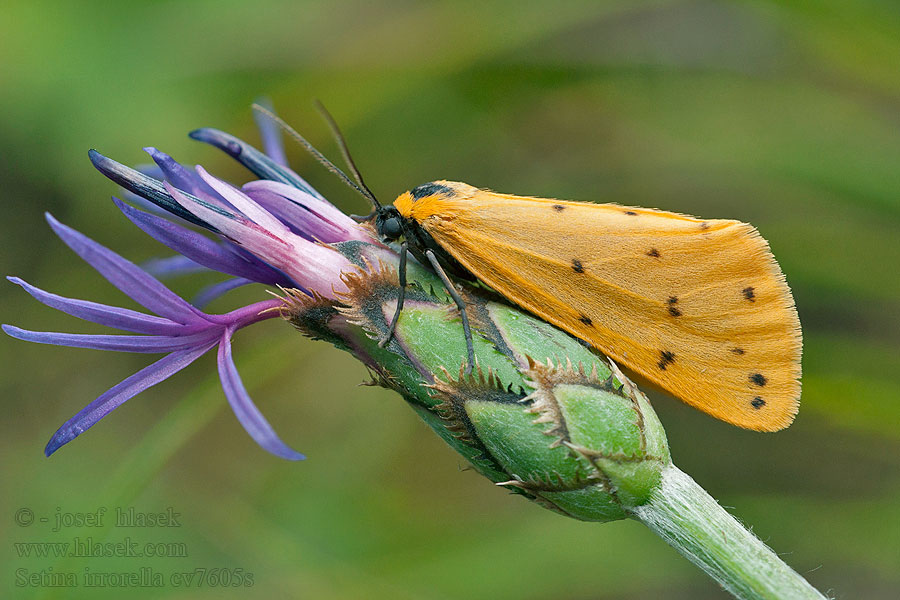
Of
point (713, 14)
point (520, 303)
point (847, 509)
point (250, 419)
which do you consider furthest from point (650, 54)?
point (250, 419)

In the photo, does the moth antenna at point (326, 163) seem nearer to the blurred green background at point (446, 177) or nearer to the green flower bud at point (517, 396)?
the green flower bud at point (517, 396)

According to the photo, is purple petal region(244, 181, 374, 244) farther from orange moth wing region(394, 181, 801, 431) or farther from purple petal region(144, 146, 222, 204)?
orange moth wing region(394, 181, 801, 431)

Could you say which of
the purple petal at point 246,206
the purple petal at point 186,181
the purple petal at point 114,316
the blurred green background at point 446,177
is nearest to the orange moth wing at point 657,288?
the purple petal at point 246,206

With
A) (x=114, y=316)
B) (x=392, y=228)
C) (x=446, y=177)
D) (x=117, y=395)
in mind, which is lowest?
(x=446, y=177)

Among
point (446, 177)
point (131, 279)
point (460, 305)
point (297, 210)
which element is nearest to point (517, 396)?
point (460, 305)

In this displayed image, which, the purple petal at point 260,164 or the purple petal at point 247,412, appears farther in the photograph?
the purple petal at point 260,164

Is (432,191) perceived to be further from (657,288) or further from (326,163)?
(657,288)

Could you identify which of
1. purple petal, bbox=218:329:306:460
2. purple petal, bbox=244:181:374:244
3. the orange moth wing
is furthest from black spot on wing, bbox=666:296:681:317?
purple petal, bbox=218:329:306:460

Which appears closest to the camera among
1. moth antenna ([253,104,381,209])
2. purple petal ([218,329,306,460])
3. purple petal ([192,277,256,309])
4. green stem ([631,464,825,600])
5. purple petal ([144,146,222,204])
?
purple petal ([218,329,306,460])
